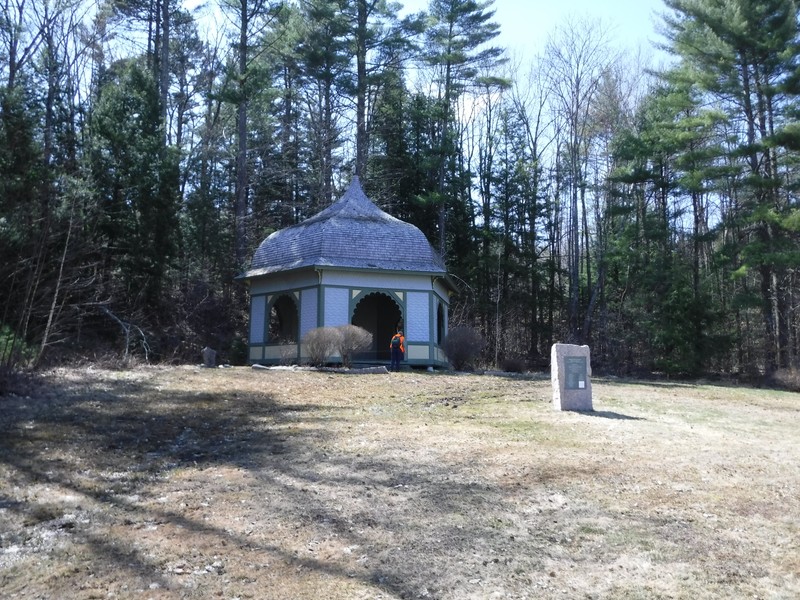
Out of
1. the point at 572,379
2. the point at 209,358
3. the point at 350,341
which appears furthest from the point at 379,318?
the point at 572,379

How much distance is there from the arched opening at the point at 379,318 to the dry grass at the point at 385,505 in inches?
656

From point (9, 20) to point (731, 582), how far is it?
26.2 m

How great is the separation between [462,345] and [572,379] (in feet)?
34.4

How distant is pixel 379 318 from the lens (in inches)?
1086

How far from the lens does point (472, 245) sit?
122 feet

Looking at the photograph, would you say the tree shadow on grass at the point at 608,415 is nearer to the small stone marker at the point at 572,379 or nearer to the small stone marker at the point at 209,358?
the small stone marker at the point at 572,379

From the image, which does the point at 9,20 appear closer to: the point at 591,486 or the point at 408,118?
the point at 408,118

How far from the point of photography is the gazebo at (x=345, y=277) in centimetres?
2141

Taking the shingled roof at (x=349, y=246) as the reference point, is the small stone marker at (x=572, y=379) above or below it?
below

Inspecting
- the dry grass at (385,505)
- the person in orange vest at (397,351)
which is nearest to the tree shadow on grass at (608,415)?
the dry grass at (385,505)

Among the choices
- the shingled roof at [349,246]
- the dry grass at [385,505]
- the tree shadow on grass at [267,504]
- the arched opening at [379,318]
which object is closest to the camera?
the dry grass at [385,505]

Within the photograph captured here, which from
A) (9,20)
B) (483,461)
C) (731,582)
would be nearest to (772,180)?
(483,461)

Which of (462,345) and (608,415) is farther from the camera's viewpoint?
(462,345)

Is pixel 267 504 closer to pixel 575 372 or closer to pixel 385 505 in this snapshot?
pixel 385 505
